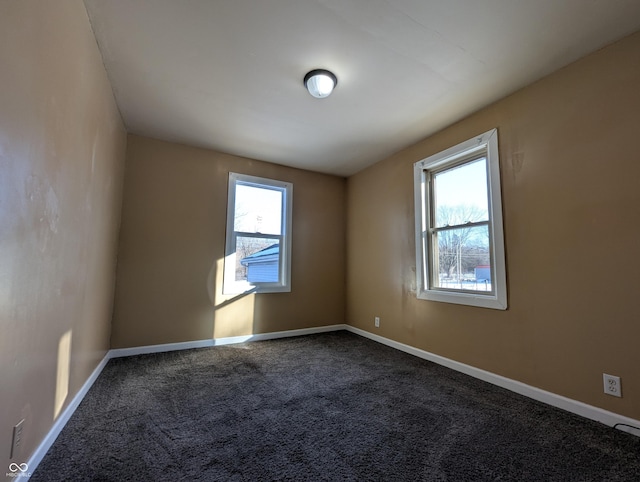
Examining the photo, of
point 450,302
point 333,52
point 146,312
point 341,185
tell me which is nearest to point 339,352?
point 450,302

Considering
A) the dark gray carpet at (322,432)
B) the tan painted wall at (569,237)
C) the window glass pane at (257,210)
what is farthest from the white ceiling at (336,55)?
the dark gray carpet at (322,432)

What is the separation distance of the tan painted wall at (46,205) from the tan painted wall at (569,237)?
10.6 feet

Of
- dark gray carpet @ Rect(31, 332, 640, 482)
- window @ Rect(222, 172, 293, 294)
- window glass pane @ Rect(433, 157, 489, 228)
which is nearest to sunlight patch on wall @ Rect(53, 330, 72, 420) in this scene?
dark gray carpet @ Rect(31, 332, 640, 482)

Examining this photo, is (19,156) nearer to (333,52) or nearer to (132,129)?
(333,52)

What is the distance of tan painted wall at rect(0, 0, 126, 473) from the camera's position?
113cm

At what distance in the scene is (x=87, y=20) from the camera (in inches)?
72.9

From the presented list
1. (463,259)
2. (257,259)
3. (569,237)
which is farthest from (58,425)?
(569,237)

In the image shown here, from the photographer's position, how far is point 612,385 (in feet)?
6.26

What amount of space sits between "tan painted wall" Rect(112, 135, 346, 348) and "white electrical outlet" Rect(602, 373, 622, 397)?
10.7 feet

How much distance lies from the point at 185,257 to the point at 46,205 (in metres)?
2.25

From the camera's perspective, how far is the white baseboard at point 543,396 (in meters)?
1.85

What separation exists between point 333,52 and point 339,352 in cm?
310
